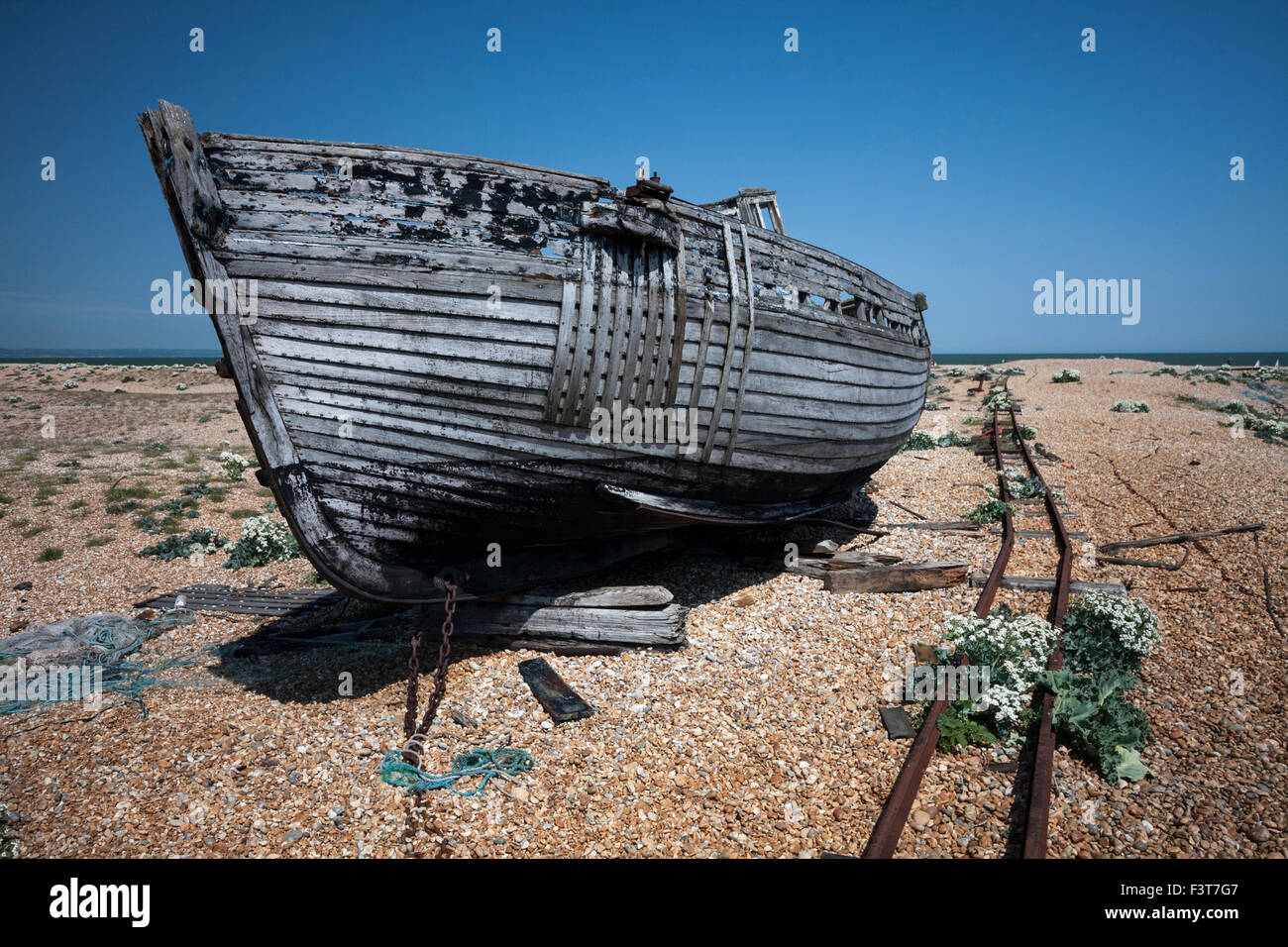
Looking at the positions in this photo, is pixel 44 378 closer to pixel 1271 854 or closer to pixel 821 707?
pixel 821 707

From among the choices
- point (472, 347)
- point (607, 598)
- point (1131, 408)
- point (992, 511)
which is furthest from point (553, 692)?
point (1131, 408)

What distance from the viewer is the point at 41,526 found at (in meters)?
12.2

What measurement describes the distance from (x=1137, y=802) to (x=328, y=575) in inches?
243

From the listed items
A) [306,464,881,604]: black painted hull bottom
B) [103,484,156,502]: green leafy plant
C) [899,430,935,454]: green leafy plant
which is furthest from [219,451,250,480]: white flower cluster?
[899,430,935,454]: green leafy plant

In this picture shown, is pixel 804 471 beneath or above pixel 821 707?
above

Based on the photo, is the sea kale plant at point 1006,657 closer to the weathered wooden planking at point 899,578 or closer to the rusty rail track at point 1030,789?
the rusty rail track at point 1030,789

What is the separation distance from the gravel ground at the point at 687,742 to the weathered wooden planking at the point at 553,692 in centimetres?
12

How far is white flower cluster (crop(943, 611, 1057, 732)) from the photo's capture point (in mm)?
4895

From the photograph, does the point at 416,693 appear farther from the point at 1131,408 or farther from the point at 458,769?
the point at 1131,408

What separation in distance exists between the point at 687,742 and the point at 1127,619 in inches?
166

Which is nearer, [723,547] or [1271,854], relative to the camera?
[1271,854]

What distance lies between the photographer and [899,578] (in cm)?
762

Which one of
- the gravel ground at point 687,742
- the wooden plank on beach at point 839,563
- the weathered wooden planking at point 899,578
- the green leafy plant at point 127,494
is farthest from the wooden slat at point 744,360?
the green leafy plant at point 127,494

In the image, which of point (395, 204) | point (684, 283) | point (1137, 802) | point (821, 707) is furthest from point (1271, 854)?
point (395, 204)
